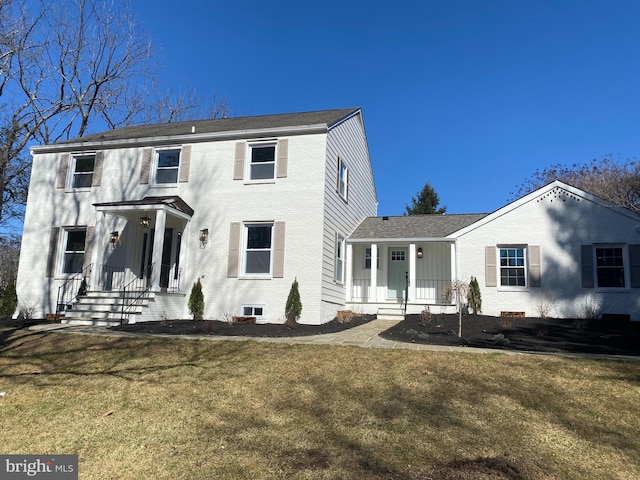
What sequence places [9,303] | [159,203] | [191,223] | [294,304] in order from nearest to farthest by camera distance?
[294,304]
[159,203]
[191,223]
[9,303]

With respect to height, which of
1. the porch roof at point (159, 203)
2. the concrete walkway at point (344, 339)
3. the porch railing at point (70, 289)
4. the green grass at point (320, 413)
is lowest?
the green grass at point (320, 413)

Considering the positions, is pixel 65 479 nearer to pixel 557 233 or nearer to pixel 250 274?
pixel 250 274

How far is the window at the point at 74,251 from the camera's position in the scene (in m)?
15.0

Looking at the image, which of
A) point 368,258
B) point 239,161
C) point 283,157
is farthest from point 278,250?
point 368,258

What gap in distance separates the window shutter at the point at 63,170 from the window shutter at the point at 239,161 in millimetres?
6574

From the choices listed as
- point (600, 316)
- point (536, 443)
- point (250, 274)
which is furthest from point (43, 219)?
point (600, 316)

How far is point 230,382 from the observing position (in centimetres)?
656

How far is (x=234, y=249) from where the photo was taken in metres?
13.6

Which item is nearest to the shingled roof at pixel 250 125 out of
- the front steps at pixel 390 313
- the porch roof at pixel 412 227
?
the porch roof at pixel 412 227

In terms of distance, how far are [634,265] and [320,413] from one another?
1210cm

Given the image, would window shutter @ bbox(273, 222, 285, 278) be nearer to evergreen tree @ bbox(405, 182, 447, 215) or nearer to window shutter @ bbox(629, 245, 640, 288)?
window shutter @ bbox(629, 245, 640, 288)

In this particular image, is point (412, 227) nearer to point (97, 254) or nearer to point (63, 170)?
point (97, 254)

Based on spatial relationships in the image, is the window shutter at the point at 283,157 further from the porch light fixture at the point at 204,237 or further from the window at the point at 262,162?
the porch light fixture at the point at 204,237

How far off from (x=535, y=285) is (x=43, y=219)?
55.7 ft
